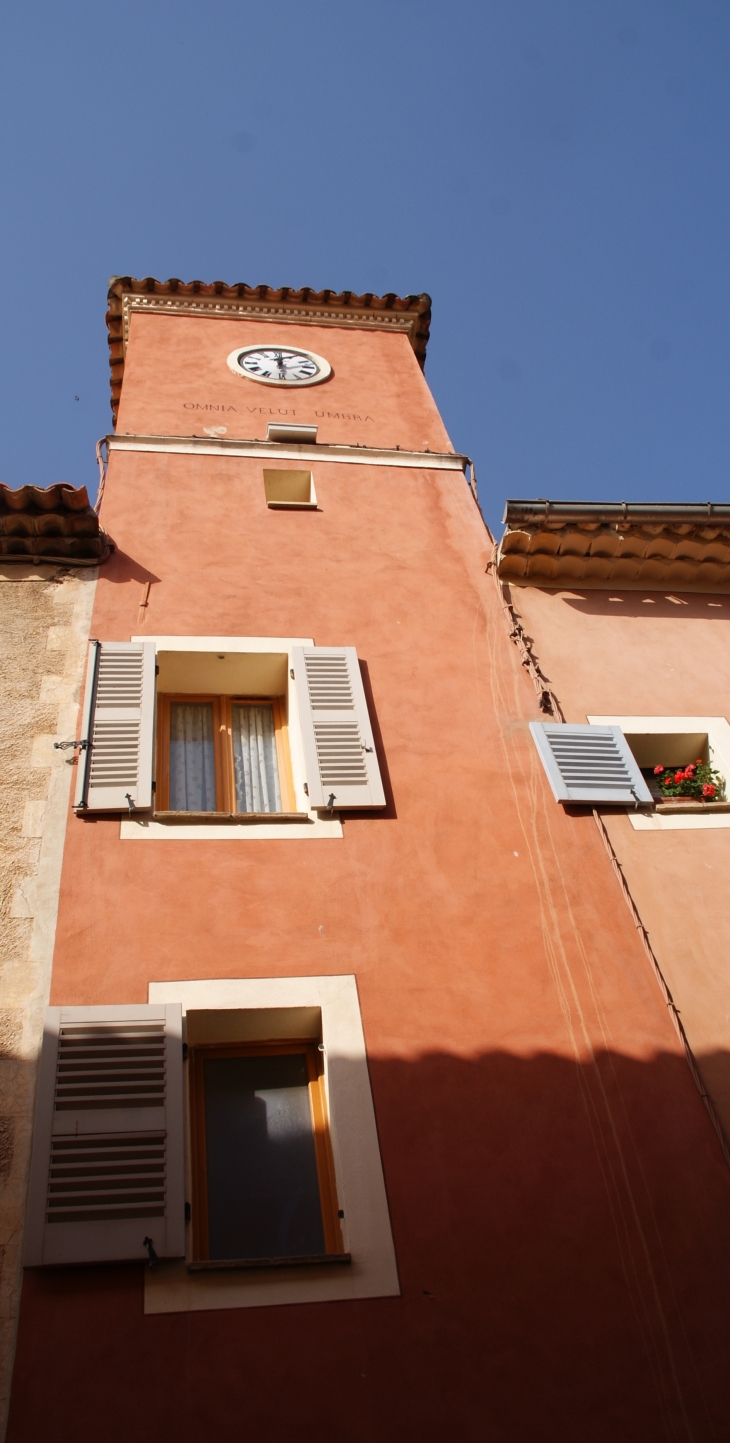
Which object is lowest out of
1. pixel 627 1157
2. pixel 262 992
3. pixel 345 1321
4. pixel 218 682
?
pixel 345 1321

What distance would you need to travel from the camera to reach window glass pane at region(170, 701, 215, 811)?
6.95 m

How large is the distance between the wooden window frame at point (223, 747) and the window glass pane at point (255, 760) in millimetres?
34

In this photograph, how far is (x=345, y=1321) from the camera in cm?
443

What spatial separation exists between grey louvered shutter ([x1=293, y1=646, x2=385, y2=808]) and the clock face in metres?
4.71

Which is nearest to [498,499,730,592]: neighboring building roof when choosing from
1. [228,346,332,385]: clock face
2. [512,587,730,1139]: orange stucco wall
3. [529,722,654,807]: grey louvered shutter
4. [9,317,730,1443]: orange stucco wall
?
[512,587,730,1139]: orange stucco wall

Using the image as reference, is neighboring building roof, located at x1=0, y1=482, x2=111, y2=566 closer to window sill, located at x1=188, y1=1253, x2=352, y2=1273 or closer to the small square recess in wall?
the small square recess in wall

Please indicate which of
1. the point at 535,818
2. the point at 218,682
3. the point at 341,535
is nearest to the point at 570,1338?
the point at 535,818

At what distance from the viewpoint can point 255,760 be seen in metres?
7.30

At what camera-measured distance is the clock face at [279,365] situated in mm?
11203

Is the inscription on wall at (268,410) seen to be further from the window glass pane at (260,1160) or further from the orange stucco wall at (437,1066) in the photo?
the window glass pane at (260,1160)

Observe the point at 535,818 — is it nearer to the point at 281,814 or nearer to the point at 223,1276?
the point at 281,814

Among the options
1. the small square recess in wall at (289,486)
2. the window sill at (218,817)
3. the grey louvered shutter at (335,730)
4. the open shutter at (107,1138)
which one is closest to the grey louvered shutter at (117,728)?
the window sill at (218,817)

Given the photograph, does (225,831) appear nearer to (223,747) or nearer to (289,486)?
(223,747)

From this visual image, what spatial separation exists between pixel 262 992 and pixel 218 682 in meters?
2.71
